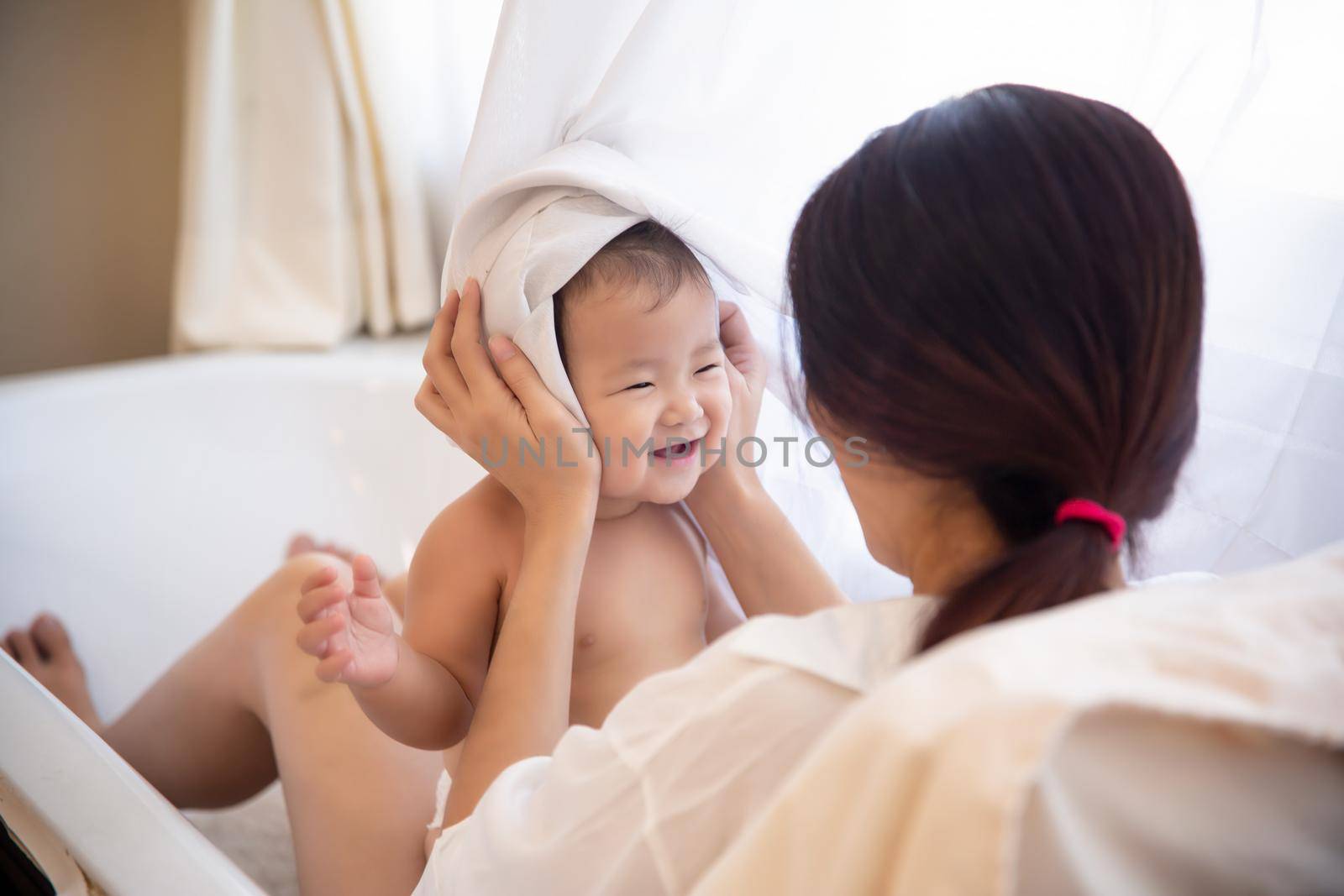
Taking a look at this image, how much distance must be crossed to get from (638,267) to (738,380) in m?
0.16

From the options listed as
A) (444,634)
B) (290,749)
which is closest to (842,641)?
(444,634)

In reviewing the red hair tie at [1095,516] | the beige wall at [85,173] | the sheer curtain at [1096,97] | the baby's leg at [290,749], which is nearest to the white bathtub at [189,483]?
the baby's leg at [290,749]

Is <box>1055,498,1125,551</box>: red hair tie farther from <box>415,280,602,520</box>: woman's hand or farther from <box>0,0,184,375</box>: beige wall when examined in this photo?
<box>0,0,184,375</box>: beige wall

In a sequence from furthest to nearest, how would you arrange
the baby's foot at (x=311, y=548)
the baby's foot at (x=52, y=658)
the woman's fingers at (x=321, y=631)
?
the baby's foot at (x=311, y=548) < the baby's foot at (x=52, y=658) < the woman's fingers at (x=321, y=631)

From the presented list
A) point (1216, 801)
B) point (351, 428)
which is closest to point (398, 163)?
point (351, 428)

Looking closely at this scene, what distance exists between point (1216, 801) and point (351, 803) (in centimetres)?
80

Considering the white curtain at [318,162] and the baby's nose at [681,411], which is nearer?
the baby's nose at [681,411]

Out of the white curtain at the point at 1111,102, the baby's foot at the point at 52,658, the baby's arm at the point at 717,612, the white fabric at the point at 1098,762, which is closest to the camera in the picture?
the white fabric at the point at 1098,762

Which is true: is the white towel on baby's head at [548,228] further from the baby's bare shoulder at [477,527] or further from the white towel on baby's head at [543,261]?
the baby's bare shoulder at [477,527]

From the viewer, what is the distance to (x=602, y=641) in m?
1.02

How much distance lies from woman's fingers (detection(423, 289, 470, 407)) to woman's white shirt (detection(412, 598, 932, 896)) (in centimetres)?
38

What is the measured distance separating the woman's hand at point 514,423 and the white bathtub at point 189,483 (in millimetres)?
801

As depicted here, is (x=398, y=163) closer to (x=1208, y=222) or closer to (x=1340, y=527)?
(x=1208, y=222)

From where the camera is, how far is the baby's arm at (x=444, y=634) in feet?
2.79
